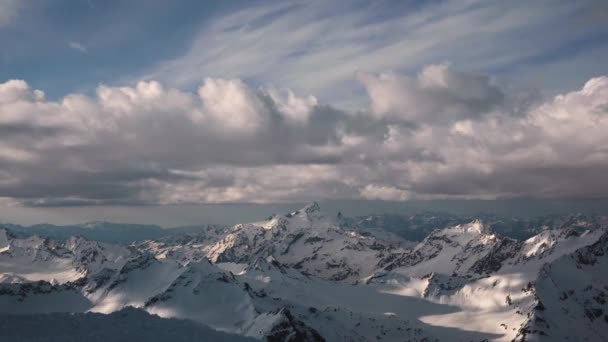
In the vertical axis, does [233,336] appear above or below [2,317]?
below

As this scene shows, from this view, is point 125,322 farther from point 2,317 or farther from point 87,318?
point 2,317

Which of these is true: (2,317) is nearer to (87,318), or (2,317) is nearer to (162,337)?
(87,318)

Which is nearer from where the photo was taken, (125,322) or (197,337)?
(197,337)

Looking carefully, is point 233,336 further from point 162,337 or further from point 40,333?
point 40,333

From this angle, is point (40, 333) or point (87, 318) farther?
point (87, 318)

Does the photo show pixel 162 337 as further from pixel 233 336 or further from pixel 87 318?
pixel 87 318

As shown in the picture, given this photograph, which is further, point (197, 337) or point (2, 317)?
point (2, 317)

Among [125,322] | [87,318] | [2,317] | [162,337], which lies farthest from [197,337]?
[2,317]

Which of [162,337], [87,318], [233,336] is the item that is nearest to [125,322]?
[87,318]
